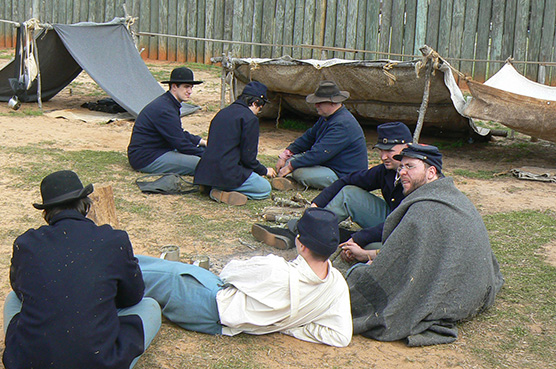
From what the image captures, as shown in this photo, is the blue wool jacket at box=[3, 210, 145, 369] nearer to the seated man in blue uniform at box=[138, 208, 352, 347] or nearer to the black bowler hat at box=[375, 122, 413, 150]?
the seated man in blue uniform at box=[138, 208, 352, 347]

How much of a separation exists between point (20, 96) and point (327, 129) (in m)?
6.25

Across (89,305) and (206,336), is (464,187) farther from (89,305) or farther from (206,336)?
(89,305)

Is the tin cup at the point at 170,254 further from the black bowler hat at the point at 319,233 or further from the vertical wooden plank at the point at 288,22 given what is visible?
the vertical wooden plank at the point at 288,22

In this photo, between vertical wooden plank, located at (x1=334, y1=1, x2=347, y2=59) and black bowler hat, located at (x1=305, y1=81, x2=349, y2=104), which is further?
vertical wooden plank, located at (x1=334, y1=1, x2=347, y2=59)

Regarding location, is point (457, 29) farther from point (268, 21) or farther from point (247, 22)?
point (247, 22)

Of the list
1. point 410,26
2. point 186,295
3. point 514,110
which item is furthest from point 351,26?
point 186,295

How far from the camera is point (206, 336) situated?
3.52m

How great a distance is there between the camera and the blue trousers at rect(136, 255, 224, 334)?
137 inches

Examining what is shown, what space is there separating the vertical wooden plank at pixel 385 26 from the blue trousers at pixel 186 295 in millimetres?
9138

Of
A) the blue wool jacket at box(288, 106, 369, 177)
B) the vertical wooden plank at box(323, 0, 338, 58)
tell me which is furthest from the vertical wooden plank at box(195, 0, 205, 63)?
the blue wool jacket at box(288, 106, 369, 177)

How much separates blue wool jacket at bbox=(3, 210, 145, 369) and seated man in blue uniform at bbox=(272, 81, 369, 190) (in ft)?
12.2

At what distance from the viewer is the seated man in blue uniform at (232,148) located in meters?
6.14

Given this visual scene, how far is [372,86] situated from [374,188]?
3990mm

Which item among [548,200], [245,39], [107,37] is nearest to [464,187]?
[548,200]
